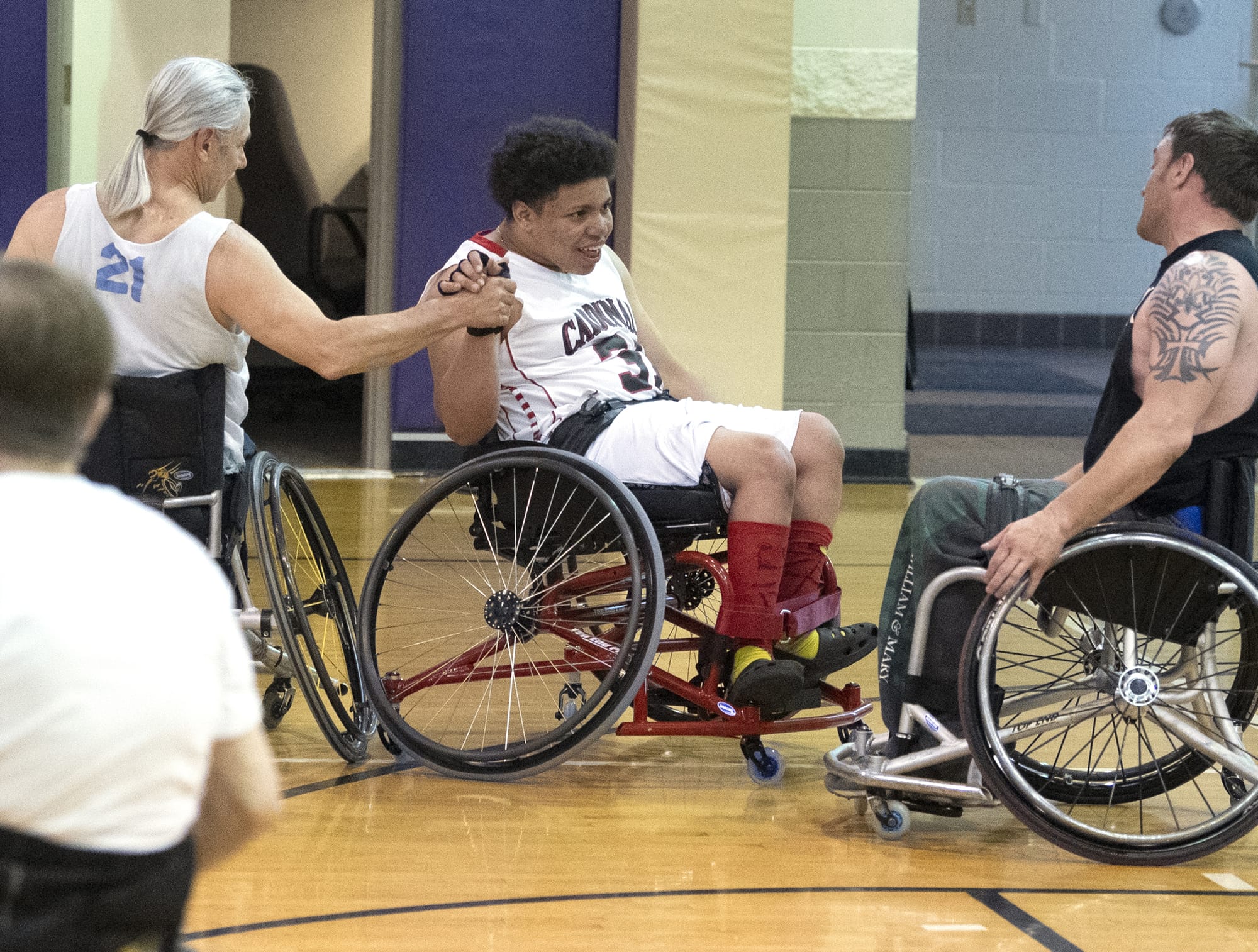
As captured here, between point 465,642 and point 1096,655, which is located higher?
point 1096,655

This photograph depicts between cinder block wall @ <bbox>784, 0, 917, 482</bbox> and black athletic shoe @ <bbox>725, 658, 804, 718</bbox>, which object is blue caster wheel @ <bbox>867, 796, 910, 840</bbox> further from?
cinder block wall @ <bbox>784, 0, 917, 482</bbox>

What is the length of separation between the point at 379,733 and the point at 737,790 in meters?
0.55

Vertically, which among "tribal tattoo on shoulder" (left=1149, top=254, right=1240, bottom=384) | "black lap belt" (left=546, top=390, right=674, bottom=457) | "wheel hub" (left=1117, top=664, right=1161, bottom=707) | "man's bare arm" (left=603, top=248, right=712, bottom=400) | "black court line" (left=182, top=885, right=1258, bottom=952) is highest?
"tribal tattoo on shoulder" (left=1149, top=254, right=1240, bottom=384)

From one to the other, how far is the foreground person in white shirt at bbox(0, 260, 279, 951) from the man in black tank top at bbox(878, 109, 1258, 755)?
127 cm

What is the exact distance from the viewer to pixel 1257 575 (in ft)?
6.29

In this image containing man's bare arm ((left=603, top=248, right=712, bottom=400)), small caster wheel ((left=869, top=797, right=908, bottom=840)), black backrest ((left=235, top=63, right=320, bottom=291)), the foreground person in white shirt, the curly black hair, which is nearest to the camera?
the foreground person in white shirt

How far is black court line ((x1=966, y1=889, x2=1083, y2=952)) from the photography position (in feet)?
5.72

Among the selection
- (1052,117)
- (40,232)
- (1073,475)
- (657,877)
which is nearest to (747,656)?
(657,877)

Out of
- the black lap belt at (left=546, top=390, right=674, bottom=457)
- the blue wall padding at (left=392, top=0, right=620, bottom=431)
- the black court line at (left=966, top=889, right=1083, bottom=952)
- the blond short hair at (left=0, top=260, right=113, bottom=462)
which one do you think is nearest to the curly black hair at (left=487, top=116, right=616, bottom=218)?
the black lap belt at (left=546, top=390, right=674, bottom=457)

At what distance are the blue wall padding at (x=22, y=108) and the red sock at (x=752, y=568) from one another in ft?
11.2

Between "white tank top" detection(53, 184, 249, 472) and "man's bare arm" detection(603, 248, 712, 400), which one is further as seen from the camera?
"man's bare arm" detection(603, 248, 712, 400)

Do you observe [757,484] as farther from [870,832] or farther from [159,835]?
[159,835]

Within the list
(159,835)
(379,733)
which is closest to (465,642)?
(379,733)

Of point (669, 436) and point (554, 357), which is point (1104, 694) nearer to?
point (669, 436)
